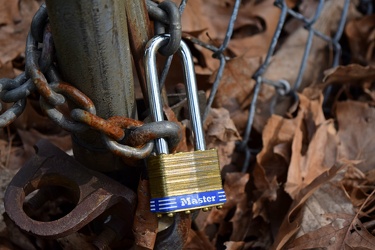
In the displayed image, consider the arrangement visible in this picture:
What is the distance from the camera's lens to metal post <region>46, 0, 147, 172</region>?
95 centimetres

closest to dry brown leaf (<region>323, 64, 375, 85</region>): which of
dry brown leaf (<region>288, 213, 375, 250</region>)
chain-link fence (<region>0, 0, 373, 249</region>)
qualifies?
dry brown leaf (<region>288, 213, 375, 250</region>)

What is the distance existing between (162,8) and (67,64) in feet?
0.81

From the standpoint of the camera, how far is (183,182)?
111cm

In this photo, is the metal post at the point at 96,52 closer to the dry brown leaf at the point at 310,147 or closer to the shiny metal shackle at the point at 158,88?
the shiny metal shackle at the point at 158,88

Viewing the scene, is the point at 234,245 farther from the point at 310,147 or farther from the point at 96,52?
the point at 96,52

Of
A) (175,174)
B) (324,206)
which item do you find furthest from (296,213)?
(175,174)

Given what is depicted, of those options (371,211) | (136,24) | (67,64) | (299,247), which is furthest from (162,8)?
(371,211)

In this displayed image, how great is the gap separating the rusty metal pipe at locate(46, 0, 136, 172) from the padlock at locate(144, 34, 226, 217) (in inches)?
2.3

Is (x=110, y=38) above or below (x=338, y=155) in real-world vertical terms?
above

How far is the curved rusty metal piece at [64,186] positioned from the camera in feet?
3.65

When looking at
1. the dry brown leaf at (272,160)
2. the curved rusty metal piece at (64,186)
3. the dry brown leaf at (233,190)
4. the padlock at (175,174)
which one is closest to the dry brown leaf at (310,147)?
the dry brown leaf at (272,160)

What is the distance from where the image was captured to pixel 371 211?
153 centimetres

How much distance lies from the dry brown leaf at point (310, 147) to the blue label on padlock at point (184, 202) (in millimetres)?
523

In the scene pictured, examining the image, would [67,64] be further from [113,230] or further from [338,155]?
[338,155]
